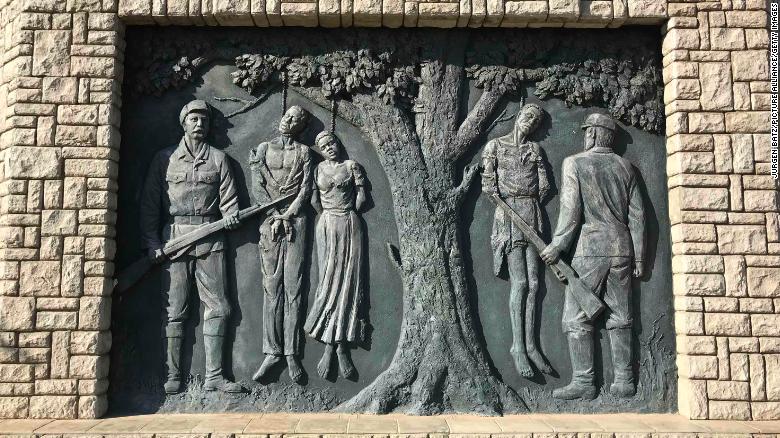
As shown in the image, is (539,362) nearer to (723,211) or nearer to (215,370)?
(723,211)

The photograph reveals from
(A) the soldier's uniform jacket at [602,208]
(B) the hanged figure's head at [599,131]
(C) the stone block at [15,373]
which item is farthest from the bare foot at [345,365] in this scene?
(B) the hanged figure's head at [599,131]

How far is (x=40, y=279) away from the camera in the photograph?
5.92 metres

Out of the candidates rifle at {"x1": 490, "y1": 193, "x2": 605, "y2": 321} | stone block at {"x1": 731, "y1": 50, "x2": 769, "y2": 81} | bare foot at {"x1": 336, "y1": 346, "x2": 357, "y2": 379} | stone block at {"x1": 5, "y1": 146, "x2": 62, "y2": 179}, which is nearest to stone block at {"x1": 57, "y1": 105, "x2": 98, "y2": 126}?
stone block at {"x1": 5, "y1": 146, "x2": 62, "y2": 179}

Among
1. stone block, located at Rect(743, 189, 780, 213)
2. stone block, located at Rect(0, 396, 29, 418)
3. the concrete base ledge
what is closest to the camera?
the concrete base ledge

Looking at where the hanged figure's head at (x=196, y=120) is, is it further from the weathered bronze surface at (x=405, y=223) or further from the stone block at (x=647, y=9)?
the stone block at (x=647, y=9)

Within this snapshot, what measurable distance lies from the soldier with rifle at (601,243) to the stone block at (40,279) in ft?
15.7

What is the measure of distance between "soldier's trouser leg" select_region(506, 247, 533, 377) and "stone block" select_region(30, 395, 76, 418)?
4288mm

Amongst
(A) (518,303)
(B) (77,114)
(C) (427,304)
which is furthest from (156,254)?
(A) (518,303)

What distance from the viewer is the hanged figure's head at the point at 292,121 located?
6492mm

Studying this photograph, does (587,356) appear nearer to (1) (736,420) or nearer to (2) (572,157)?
(1) (736,420)

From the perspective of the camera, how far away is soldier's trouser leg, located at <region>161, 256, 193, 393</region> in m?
6.21

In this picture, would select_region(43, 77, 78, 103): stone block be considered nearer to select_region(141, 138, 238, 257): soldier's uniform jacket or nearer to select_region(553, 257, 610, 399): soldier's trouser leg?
select_region(141, 138, 238, 257): soldier's uniform jacket

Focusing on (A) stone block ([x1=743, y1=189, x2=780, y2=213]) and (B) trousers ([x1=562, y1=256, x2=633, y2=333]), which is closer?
(A) stone block ([x1=743, y1=189, x2=780, y2=213])

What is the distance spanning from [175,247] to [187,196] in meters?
0.54
